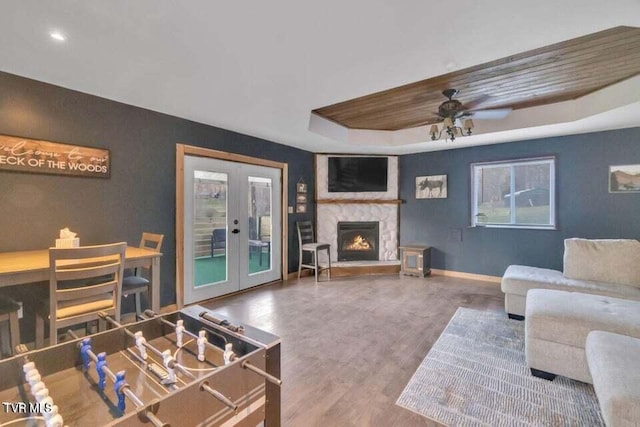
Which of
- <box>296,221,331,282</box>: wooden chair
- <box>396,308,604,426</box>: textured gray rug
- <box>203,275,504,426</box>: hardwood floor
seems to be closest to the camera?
<box>396,308,604,426</box>: textured gray rug

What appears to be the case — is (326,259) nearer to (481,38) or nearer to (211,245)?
(211,245)

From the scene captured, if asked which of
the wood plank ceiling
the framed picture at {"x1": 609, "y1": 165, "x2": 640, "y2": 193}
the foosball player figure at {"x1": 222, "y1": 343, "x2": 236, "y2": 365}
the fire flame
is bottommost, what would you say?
the fire flame

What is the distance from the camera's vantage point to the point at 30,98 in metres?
2.51

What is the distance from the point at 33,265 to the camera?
1975 mm

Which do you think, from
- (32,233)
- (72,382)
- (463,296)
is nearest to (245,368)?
(72,382)

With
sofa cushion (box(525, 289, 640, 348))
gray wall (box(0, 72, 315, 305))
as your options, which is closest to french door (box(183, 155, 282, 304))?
gray wall (box(0, 72, 315, 305))

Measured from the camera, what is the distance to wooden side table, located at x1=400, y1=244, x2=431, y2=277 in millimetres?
5184

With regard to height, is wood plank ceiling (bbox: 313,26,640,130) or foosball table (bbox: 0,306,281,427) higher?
wood plank ceiling (bbox: 313,26,640,130)

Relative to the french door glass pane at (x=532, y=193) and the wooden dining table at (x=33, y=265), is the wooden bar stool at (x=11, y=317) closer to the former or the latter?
the wooden dining table at (x=33, y=265)

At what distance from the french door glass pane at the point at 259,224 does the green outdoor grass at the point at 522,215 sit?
12.2ft

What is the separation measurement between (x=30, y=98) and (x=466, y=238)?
594 cm

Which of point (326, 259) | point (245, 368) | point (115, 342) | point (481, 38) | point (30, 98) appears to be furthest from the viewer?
point (326, 259)

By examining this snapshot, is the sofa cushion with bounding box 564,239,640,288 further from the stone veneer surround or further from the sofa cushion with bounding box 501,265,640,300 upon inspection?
the stone veneer surround

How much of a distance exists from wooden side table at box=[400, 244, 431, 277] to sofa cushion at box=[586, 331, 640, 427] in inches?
131
